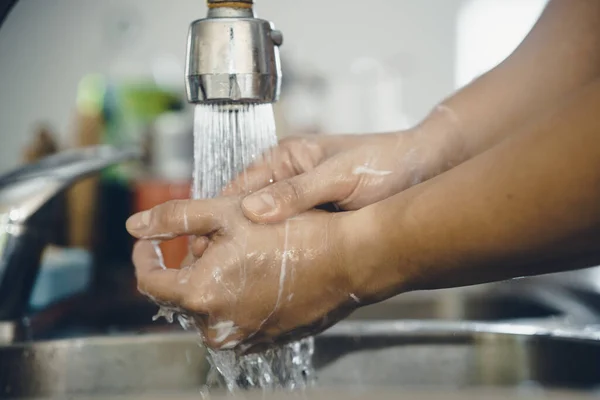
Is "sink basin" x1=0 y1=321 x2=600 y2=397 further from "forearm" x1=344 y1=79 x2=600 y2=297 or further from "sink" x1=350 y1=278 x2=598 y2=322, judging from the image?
"sink" x1=350 y1=278 x2=598 y2=322

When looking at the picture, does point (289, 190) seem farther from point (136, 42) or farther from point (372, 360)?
point (136, 42)

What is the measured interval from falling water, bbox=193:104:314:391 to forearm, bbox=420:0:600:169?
189mm

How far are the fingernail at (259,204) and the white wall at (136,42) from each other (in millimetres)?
1320

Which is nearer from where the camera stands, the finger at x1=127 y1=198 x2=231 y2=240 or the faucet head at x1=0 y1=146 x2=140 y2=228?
the finger at x1=127 y1=198 x2=231 y2=240

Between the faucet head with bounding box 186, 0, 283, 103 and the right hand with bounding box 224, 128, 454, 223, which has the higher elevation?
the faucet head with bounding box 186, 0, 283, 103

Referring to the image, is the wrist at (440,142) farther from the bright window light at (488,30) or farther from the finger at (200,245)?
the bright window light at (488,30)

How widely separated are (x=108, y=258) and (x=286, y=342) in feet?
3.07

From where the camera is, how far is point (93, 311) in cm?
116

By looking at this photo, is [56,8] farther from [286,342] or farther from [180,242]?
[286,342]

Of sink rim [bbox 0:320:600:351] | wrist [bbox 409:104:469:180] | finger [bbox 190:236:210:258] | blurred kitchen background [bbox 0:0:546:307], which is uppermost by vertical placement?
blurred kitchen background [bbox 0:0:546:307]

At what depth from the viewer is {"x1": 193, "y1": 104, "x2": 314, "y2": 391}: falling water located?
57 cm

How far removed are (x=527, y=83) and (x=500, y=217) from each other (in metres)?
0.29

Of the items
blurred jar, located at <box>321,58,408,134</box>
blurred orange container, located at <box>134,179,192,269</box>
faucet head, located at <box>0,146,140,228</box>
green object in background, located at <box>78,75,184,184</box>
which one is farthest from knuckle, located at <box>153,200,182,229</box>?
blurred jar, located at <box>321,58,408,134</box>

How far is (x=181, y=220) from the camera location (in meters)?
0.61
